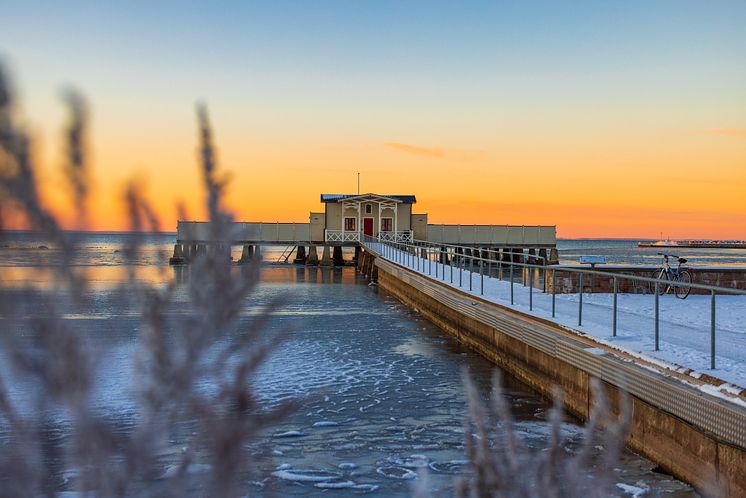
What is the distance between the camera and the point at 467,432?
6.58ft

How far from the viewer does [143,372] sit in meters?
1.63

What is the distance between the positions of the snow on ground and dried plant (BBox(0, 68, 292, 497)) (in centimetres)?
580

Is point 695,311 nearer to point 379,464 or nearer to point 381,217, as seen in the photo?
point 379,464

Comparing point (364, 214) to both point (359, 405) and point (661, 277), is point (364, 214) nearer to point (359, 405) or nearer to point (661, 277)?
point (661, 277)

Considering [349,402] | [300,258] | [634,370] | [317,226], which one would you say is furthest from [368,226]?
[634,370]

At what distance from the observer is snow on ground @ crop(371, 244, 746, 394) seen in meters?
7.42

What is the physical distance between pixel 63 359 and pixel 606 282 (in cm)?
1944

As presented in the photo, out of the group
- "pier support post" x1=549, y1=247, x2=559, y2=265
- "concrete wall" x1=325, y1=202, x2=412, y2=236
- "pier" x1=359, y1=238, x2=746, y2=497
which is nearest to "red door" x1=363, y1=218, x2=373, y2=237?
"concrete wall" x1=325, y1=202, x2=412, y2=236

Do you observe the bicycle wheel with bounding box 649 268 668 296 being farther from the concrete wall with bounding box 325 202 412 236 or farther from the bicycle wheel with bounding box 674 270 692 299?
the concrete wall with bounding box 325 202 412 236

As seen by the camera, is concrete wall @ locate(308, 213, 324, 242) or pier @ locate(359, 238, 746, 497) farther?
concrete wall @ locate(308, 213, 324, 242)

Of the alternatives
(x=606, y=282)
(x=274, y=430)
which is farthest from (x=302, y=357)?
(x=606, y=282)

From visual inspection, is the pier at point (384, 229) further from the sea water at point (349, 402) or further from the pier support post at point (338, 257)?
the sea water at point (349, 402)

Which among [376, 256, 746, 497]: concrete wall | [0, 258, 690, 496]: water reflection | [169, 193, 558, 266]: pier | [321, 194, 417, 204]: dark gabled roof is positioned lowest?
[0, 258, 690, 496]: water reflection

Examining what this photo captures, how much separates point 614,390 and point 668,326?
2.56 meters
